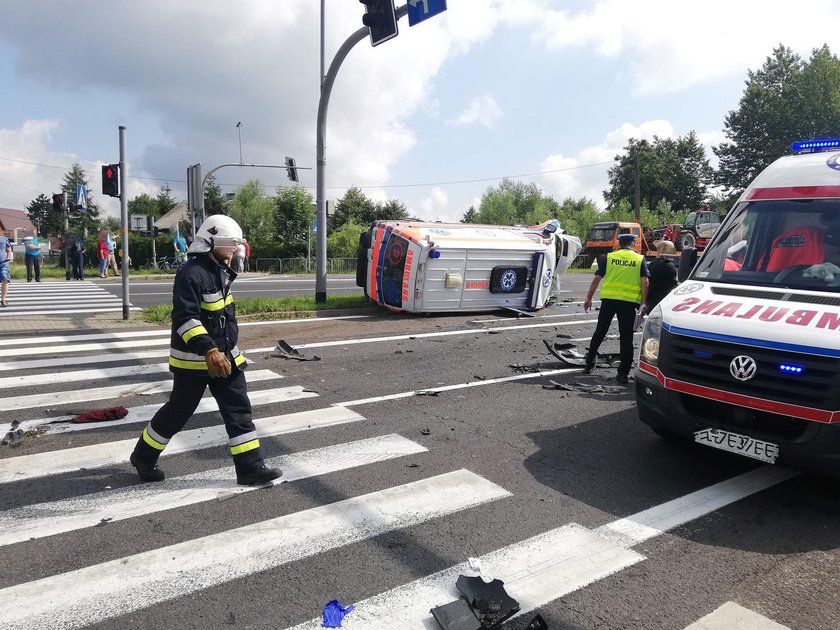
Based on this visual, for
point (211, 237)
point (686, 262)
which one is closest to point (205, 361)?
point (211, 237)

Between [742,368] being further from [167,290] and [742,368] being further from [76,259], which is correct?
[76,259]

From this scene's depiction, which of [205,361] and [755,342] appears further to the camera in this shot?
[205,361]

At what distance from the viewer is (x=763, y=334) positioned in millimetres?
3902

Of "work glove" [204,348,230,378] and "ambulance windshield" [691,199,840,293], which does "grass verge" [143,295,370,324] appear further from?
"ambulance windshield" [691,199,840,293]

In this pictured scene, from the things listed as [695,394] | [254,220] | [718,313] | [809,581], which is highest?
[254,220]

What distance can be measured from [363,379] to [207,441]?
2672 millimetres

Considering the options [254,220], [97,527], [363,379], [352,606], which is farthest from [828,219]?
[254,220]

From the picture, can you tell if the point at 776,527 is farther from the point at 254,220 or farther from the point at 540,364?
the point at 254,220

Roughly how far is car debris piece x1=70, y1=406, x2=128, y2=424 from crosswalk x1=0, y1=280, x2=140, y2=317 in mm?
8657

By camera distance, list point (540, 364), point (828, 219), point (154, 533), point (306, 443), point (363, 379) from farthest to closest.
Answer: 1. point (540, 364)
2. point (363, 379)
3. point (306, 443)
4. point (828, 219)
5. point (154, 533)

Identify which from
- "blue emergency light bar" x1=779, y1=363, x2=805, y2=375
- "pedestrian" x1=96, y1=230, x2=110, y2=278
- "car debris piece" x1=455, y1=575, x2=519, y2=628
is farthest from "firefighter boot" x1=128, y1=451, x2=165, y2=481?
"pedestrian" x1=96, y1=230, x2=110, y2=278

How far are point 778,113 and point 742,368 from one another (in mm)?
71923

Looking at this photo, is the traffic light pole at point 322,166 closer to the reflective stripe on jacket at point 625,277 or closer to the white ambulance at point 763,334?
the reflective stripe on jacket at point 625,277

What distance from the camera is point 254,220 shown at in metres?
69.0
